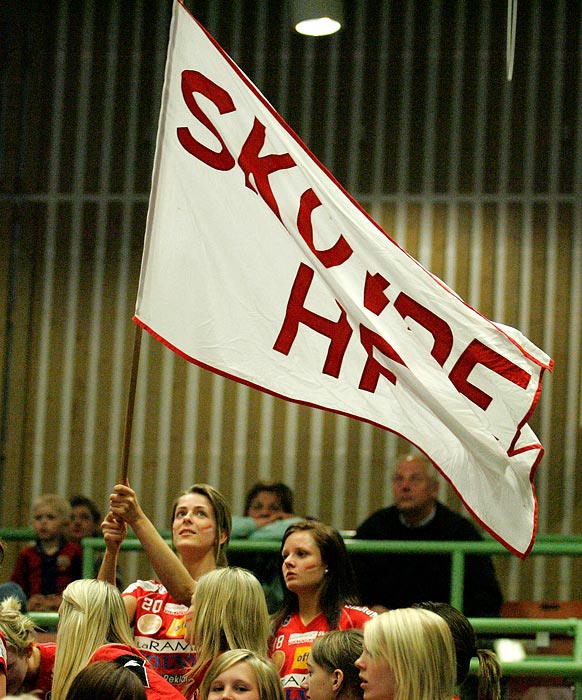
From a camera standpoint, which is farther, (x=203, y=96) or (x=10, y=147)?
(x=10, y=147)

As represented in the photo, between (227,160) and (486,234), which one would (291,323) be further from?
(486,234)

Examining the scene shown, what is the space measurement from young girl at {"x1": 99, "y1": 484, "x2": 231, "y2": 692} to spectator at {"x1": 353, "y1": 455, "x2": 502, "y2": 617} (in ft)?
4.67

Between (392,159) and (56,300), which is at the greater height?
(392,159)

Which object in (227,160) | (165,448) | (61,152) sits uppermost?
(61,152)

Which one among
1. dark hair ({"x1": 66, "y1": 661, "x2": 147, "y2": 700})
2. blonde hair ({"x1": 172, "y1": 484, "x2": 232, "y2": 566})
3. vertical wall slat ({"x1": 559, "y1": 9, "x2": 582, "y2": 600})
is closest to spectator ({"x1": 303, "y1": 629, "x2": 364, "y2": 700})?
dark hair ({"x1": 66, "y1": 661, "x2": 147, "y2": 700})

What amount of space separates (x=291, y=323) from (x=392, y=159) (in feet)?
14.9

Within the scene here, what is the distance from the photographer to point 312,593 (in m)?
4.98

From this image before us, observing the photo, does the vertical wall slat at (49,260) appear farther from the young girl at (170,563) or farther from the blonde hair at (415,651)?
the blonde hair at (415,651)

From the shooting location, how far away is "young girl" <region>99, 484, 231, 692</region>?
467 cm

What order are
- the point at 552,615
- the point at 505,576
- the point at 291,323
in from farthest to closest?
1. the point at 505,576
2. the point at 552,615
3. the point at 291,323

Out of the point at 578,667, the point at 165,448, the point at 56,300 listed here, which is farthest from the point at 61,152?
the point at 578,667

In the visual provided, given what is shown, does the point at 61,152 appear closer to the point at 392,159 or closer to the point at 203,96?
the point at 392,159

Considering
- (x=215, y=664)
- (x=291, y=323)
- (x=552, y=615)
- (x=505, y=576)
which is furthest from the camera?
(x=505, y=576)

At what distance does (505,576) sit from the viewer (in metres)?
8.50
